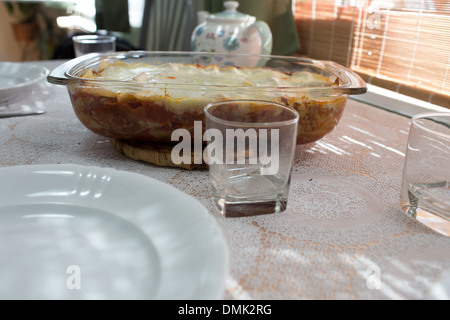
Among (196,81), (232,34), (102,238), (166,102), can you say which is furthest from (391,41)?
(102,238)

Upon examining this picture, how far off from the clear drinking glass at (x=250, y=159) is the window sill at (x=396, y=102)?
0.69 m

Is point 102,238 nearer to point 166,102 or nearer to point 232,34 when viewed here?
point 166,102

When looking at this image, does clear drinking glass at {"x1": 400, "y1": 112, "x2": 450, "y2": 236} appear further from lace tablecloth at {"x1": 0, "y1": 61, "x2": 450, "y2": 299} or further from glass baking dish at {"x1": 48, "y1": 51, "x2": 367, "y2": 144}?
glass baking dish at {"x1": 48, "y1": 51, "x2": 367, "y2": 144}

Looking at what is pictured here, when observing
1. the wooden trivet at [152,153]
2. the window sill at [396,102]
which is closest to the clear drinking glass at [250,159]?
the wooden trivet at [152,153]

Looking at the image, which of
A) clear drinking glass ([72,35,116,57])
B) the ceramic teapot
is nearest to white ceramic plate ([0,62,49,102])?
clear drinking glass ([72,35,116,57])

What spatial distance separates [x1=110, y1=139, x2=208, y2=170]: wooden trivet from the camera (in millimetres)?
689

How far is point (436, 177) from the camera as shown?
0.54m

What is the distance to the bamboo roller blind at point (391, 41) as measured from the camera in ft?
3.45

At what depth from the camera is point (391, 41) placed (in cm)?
120

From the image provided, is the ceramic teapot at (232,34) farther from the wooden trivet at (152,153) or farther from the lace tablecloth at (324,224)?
the wooden trivet at (152,153)

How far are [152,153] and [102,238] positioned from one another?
0.83ft

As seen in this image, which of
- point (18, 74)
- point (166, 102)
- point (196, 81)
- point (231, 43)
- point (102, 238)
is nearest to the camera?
point (102, 238)
